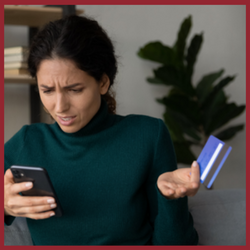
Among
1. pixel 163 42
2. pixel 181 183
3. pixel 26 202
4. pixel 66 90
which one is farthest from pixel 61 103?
pixel 163 42

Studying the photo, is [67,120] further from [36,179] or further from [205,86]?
[205,86]

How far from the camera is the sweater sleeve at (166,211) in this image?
89 cm

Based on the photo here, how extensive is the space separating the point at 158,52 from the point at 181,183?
1.70 m

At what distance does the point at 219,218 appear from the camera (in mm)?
1176

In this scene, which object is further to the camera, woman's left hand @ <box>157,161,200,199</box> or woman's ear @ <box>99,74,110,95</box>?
woman's ear @ <box>99,74,110,95</box>

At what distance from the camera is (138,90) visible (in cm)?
266

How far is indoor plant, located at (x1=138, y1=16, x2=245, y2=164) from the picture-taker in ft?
7.63

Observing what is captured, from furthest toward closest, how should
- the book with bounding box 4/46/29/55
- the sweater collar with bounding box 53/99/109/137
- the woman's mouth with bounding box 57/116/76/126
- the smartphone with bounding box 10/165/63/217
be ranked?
the book with bounding box 4/46/29/55, the sweater collar with bounding box 53/99/109/137, the woman's mouth with bounding box 57/116/76/126, the smartphone with bounding box 10/165/63/217

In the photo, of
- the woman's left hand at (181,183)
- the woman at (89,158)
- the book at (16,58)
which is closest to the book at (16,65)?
the book at (16,58)

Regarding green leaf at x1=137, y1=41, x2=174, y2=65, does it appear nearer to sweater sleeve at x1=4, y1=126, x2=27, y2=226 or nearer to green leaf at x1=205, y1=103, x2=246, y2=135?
→ green leaf at x1=205, y1=103, x2=246, y2=135

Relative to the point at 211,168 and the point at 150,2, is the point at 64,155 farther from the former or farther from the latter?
the point at 150,2

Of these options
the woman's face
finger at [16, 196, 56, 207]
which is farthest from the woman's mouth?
finger at [16, 196, 56, 207]

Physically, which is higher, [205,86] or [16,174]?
[205,86]

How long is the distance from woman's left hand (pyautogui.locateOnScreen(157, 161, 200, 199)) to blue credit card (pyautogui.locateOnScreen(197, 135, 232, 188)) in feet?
0.06
